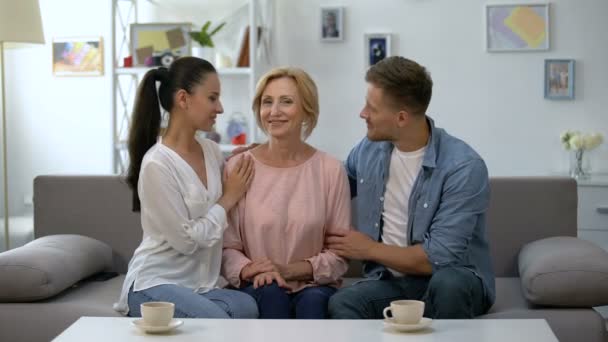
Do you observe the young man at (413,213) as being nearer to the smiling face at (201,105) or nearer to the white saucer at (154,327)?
the smiling face at (201,105)

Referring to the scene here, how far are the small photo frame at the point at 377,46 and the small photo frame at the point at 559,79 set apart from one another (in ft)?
2.81

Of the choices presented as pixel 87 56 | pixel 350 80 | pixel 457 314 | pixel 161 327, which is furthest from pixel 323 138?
pixel 161 327

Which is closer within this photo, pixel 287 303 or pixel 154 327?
pixel 154 327

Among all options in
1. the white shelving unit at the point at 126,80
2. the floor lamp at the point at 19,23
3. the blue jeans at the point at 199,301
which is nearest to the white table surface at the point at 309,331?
the blue jeans at the point at 199,301

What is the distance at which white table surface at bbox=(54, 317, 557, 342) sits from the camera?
2.06 m

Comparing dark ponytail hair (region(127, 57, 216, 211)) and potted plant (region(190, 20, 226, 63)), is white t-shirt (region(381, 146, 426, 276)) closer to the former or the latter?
dark ponytail hair (region(127, 57, 216, 211))

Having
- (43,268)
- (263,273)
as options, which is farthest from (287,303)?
(43,268)

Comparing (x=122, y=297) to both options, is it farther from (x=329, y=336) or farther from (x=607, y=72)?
(x=607, y=72)

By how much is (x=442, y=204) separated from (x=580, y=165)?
7.68ft

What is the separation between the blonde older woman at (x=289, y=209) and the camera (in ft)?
9.23

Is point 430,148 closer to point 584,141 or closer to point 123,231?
point 123,231

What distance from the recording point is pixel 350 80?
522 centimetres

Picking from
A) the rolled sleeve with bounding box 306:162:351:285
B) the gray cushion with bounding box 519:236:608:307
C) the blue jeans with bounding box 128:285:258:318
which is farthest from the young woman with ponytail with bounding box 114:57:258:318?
the gray cushion with bounding box 519:236:608:307

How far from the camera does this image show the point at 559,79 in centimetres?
504
